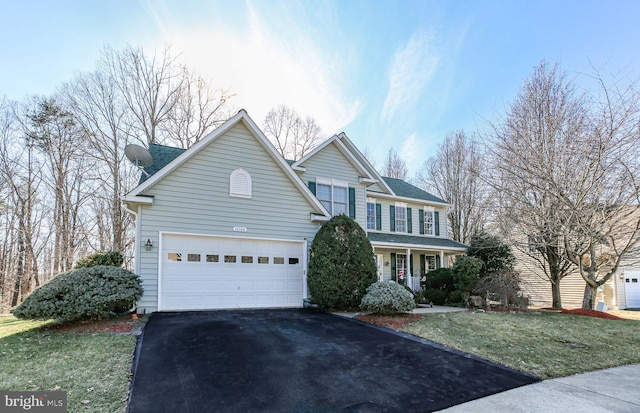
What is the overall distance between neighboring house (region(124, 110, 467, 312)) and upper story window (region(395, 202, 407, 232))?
5.04 metres

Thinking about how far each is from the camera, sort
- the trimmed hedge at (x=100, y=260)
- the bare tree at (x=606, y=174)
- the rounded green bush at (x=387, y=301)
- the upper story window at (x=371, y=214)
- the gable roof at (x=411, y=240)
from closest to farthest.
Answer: the bare tree at (x=606, y=174), the rounded green bush at (x=387, y=301), the trimmed hedge at (x=100, y=260), the gable roof at (x=411, y=240), the upper story window at (x=371, y=214)

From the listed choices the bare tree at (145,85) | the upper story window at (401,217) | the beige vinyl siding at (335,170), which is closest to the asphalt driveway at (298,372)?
the beige vinyl siding at (335,170)

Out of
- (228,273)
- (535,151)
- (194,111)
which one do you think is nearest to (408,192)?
(535,151)

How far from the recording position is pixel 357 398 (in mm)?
4262

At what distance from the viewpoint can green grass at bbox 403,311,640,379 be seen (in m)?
6.09

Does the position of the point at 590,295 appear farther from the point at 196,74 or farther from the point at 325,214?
the point at 196,74

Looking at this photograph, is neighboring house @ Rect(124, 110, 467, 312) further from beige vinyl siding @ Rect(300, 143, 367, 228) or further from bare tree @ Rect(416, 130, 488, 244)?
bare tree @ Rect(416, 130, 488, 244)

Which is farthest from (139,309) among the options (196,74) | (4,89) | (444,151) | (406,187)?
(444,151)

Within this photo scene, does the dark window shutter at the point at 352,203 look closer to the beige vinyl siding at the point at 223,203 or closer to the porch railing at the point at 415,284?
the beige vinyl siding at the point at 223,203

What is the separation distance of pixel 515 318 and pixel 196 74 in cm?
2355

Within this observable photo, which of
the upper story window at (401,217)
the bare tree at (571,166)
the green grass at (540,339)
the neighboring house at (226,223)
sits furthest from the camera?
the upper story window at (401,217)

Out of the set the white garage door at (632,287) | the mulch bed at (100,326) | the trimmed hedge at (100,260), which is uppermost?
the trimmed hedge at (100,260)

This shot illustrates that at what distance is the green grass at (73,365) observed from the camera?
4.07 meters

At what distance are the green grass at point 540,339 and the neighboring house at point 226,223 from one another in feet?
16.0
